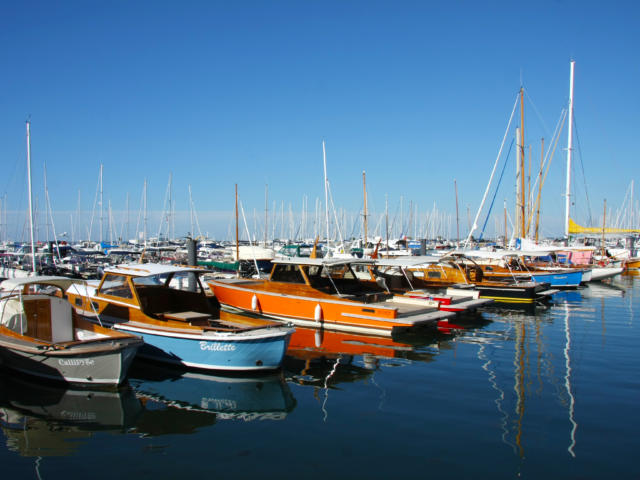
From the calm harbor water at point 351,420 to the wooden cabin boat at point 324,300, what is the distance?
5.58 ft

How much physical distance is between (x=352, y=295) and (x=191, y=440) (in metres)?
9.15

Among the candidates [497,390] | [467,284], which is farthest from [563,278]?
[497,390]

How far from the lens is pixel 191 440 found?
737cm

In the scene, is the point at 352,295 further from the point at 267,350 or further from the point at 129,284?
the point at 129,284

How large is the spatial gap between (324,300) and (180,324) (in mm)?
5264

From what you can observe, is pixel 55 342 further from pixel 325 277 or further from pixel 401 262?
pixel 401 262

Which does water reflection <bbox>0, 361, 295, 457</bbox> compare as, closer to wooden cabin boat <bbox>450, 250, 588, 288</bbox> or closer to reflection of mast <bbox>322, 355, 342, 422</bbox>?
reflection of mast <bbox>322, 355, 342, 422</bbox>

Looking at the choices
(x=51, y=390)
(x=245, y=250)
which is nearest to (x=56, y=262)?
(x=245, y=250)

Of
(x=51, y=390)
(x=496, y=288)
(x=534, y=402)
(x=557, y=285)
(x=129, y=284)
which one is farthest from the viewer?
(x=557, y=285)

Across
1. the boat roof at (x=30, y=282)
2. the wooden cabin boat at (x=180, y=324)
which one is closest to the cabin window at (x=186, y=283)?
the wooden cabin boat at (x=180, y=324)

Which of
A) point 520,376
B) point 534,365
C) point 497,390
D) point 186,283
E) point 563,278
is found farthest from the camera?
point 563,278

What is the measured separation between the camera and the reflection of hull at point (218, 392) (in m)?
8.66

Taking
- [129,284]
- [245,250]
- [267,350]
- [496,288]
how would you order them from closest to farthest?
[267,350] → [129,284] → [496,288] → [245,250]

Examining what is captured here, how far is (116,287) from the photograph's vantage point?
1281 cm
